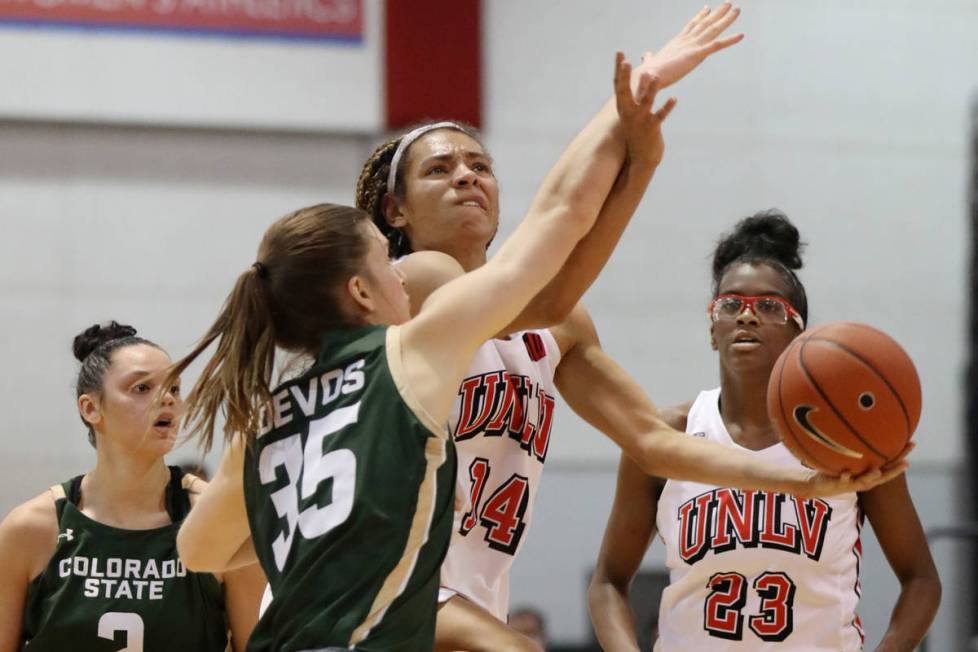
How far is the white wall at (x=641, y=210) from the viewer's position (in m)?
9.12

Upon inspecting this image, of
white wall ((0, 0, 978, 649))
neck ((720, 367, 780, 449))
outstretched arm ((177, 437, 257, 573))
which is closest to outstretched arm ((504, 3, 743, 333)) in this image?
outstretched arm ((177, 437, 257, 573))

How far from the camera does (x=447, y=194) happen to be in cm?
388

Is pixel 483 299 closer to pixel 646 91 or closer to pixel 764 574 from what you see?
pixel 646 91

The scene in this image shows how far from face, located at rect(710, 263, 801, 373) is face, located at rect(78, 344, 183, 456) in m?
1.63

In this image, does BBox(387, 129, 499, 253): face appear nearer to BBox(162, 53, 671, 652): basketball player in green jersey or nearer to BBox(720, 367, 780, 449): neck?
BBox(162, 53, 671, 652): basketball player in green jersey

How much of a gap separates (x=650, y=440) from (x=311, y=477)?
1165mm

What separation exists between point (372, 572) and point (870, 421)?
43.6 inches

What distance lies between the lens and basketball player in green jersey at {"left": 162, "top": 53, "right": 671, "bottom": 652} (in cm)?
269

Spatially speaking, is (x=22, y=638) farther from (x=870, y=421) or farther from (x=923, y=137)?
(x=923, y=137)

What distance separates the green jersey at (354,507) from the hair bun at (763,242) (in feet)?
6.44

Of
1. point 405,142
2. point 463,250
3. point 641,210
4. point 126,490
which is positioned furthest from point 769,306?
point 641,210

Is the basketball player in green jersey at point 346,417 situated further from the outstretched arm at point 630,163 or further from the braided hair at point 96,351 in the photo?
the braided hair at point 96,351

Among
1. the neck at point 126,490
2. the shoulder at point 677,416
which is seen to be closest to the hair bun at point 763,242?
the shoulder at point 677,416

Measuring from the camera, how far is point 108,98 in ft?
30.1
